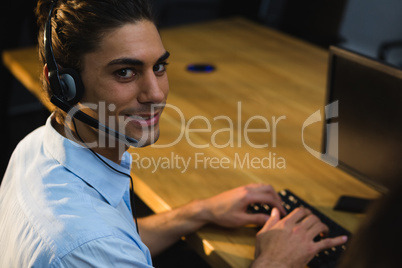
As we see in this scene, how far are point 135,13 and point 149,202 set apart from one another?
21.1 inches

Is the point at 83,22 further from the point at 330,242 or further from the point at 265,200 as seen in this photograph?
the point at 330,242

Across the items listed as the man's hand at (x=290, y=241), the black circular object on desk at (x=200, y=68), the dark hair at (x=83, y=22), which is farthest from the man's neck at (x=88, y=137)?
the black circular object on desk at (x=200, y=68)

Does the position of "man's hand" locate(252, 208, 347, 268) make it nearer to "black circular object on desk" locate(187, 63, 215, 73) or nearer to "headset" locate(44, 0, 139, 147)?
"headset" locate(44, 0, 139, 147)

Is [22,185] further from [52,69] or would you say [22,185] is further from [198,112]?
[198,112]

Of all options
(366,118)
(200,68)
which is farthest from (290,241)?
(200,68)

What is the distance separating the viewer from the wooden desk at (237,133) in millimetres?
1326

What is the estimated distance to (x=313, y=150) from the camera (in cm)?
153

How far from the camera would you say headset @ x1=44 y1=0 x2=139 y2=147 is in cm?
103

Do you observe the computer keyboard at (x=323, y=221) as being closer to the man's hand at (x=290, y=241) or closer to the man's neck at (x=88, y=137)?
the man's hand at (x=290, y=241)

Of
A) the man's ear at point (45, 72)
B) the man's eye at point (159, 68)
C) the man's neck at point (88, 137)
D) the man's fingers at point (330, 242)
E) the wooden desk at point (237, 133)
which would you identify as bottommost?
the wooden desk at point (237, 133)

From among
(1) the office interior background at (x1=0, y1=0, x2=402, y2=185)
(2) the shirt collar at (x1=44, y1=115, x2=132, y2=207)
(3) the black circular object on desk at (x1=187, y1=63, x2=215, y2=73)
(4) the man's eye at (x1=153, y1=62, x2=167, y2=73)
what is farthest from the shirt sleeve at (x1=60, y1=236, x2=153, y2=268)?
(1) the office interior background at (x1=0, y1=0, x2=402, y2=185)

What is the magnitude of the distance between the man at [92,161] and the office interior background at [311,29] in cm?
109

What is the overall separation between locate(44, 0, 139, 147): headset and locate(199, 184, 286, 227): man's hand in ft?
1.15

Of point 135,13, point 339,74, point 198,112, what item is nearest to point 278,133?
point 198,112
